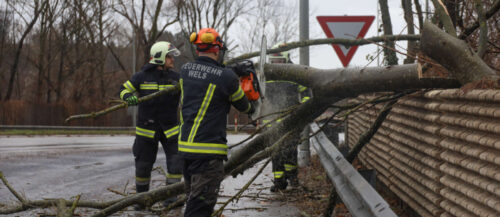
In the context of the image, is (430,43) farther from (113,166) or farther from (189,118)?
(113,166)

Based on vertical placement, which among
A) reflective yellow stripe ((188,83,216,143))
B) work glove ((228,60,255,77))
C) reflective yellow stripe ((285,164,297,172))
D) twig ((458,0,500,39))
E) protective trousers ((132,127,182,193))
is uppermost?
twig ((458,0,500,39))

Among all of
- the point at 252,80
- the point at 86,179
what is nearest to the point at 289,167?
the point at 86,179

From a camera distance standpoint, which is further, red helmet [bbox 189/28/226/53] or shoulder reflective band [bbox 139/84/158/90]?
shoulder reflective band [bbox 139/84/158/90]

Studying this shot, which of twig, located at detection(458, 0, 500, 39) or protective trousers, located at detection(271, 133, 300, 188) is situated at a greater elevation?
twig, located at detection(458, 0, 500, 39)

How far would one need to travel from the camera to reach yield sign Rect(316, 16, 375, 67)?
953 centimetres

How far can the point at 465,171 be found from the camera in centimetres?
385

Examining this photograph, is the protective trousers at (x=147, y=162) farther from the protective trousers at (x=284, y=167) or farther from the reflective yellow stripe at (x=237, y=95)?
the reflective yellow stripe at (x=237, y=95)

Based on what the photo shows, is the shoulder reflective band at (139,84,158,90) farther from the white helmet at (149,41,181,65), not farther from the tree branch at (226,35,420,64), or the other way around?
the tree branch at (226,35,420,64)

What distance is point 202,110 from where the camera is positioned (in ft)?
15.0

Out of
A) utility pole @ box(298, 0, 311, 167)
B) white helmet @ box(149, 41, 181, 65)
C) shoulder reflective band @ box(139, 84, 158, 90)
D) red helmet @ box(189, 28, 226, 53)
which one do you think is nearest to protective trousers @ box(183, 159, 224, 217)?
red helmet @ box(189, 28, 226, 53)

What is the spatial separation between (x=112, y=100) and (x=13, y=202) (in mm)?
2498

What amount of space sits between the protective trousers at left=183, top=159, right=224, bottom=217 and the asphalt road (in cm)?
138

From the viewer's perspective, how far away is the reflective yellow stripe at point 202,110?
4.55 meters

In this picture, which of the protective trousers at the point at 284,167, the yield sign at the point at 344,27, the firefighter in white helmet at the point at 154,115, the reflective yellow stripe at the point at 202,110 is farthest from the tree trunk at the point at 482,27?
the yield sign at the point at 344,27
